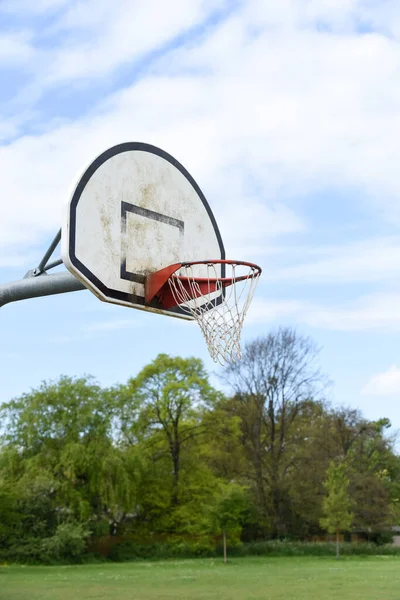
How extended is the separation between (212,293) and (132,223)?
100 cm

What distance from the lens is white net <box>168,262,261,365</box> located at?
6652 mm

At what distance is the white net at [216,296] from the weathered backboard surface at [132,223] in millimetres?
198

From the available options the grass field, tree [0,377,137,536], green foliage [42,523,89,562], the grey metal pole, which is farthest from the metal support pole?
tree [0,377,137,536]

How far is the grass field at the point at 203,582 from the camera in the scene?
57.6ft

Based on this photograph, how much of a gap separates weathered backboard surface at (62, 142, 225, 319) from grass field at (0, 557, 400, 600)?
11941mm

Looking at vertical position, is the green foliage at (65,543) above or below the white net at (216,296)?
below

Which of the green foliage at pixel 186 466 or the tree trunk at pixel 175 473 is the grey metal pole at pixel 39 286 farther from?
the tree trunk at pixel 175 473

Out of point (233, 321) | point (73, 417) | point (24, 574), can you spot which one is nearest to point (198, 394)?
point (73, 417)

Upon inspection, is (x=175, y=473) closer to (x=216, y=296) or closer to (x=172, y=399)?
(x=172, y=399)

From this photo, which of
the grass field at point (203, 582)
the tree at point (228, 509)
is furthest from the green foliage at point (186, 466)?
the grass field at point (203, 582)

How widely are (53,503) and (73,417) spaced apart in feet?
13.2

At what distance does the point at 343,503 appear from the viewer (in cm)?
3362

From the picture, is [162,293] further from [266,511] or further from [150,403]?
[266,511]

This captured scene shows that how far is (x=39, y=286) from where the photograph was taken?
6117mm
